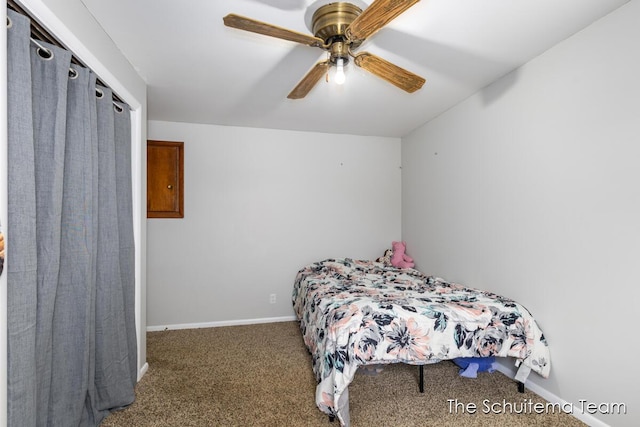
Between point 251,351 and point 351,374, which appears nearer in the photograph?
point 351,374

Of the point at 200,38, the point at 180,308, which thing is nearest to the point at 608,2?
the point at 200,38

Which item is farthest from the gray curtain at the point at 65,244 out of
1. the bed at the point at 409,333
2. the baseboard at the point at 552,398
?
the baseboard at the point at 552,398

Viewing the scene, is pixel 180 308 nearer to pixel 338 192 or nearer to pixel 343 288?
pixel 343 288

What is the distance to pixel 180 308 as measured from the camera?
138 inches

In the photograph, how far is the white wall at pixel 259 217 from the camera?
11.6 feet

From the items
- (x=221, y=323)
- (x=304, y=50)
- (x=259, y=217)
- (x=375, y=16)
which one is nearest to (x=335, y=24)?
(x=375, y=16)

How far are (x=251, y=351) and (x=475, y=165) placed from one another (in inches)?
102

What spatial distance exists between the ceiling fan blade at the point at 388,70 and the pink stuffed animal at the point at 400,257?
91.4 inches

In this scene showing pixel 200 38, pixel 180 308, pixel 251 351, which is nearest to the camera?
pixel 200 38

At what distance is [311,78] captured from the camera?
182cm

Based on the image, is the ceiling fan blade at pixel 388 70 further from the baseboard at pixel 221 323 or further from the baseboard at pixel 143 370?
the baseboard at pixel 221 323

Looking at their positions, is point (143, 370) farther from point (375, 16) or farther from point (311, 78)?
point (375, 16)

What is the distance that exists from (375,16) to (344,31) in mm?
294

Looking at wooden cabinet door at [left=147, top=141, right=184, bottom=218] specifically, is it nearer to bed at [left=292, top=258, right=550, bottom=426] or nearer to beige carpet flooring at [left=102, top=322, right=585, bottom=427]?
beige carpet flooring at [left=102, top=322, right=585, bottom=427]
